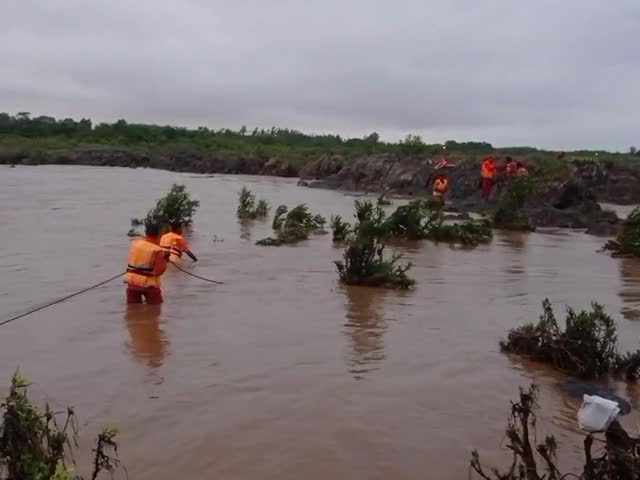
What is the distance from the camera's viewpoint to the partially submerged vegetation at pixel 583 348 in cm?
764

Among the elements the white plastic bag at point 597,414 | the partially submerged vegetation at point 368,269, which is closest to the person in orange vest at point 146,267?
the partially submerged vegetation at point 368,269

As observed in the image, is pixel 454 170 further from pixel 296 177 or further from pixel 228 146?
pixel 228 146

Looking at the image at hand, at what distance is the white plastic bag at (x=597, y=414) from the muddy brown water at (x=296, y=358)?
1604mm

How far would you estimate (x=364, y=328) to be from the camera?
31.2 ft

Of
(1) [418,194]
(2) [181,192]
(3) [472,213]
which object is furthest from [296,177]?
(2) [181,192]

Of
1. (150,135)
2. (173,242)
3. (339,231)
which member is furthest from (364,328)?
(150,135)

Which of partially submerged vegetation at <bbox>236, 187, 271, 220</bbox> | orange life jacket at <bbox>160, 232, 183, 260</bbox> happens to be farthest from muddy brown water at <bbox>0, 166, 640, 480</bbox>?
partially submerged vegetation at <bbox>236, 187, 271, 220</bbox>

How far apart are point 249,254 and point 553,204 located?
47.0ft

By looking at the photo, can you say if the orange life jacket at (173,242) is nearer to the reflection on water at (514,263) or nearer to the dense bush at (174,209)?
the reflection on water at (514,263)

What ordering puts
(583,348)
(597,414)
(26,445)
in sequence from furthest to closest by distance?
(583,348)
(26,445)
(597,414)

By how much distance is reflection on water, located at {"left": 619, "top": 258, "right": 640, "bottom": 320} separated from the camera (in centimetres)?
1097

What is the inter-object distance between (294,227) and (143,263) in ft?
30.9

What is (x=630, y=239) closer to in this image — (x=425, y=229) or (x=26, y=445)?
(x=425, y=229)

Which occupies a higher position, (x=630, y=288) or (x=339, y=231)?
(x=339, y=231)
